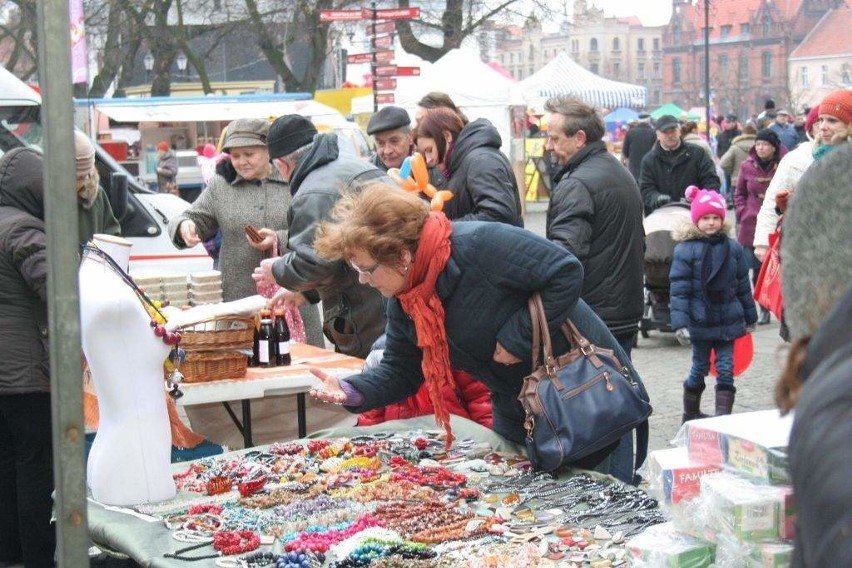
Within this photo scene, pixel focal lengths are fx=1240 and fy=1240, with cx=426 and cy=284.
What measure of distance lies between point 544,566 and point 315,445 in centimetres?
140

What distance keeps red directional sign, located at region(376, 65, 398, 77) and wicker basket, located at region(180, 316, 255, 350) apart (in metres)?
11.2

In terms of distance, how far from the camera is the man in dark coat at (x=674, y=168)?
10.0 m

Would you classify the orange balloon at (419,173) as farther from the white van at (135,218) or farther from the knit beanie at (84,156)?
the white van at (135,218)

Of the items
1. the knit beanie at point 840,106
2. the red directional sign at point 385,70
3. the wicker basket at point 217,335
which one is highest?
the red directional sign at point 385,70

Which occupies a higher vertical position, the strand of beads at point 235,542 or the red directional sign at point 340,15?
the red directional sign at point 340,15

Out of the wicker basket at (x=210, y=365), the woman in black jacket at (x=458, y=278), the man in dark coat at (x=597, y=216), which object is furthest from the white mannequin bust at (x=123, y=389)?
the man in dark coat at (x=597, y=216)

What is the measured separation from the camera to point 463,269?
11.5 feet

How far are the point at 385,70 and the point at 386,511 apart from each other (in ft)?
42.2

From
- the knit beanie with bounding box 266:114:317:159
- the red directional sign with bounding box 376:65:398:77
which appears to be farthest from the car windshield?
the red directional sign with bounding box 376:65:398:77

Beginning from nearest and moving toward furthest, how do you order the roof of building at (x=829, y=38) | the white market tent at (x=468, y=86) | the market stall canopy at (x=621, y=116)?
the white market tent at (x=468, y=86)
the market stall canopy at (x=621, y=116)
the roof of building at (x=829, y=38)

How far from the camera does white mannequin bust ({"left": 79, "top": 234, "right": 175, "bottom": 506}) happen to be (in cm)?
355

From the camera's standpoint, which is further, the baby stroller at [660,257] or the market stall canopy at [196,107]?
the market stall canopy at [196,107]

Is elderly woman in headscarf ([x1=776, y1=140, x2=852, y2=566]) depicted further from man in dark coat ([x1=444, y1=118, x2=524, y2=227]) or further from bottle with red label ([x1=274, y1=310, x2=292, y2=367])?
bottle with red label ([x1=274, y1=310, x2=292, y2=367])

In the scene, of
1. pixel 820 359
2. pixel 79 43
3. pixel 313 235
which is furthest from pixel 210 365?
pixel 79 43
